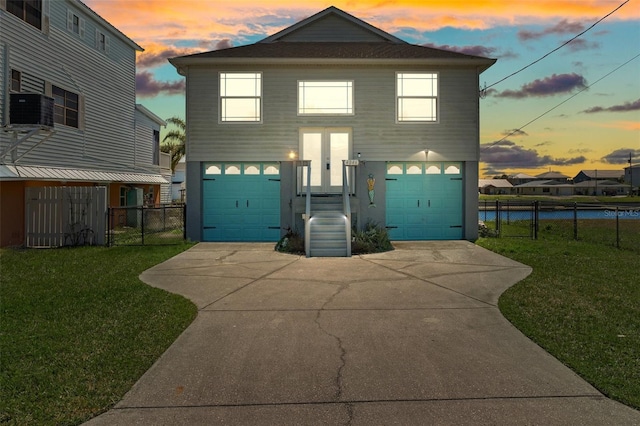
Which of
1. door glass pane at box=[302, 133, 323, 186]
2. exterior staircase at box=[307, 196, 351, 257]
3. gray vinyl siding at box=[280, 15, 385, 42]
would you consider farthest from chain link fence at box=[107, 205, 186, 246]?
gray vinyl siding at box=[280, 15, 385, 42]

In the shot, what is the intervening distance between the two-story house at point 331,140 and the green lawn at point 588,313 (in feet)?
16.6

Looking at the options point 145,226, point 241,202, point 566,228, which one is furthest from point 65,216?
point 566,228

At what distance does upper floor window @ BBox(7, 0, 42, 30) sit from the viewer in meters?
15.1

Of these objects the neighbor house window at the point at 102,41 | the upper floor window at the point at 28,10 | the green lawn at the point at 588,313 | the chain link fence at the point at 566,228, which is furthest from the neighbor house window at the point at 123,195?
the green lawn at the point at 588,313

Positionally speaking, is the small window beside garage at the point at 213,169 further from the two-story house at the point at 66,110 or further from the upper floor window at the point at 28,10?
the upper floor window at the point at 28,10

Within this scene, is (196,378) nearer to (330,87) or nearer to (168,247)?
(168,247)

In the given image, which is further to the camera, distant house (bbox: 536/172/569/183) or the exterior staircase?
distant house (bbox: 536/172/569/183)

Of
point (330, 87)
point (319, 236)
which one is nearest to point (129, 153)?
point (330, 87)

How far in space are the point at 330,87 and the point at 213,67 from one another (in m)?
4.44

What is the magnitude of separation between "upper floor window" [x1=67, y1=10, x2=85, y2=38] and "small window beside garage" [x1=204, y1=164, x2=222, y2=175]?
945 cm

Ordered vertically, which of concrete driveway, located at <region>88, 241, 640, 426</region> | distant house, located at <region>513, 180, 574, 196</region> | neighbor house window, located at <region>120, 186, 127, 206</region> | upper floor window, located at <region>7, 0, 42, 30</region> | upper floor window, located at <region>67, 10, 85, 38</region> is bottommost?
concrete driveway, located at <region>88, 241, 640, 426</region>

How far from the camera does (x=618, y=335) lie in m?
5.57

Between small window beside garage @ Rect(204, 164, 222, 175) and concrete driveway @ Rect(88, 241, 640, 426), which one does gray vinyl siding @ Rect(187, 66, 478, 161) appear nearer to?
small window beside garage @ Rect(204, 164, 222, 175)

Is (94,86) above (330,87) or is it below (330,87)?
above
